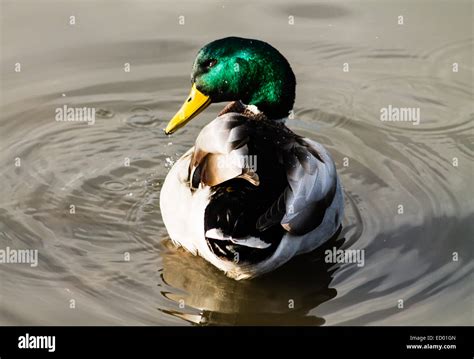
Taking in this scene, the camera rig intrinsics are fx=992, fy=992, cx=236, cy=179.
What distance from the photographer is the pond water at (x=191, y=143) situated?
604 cm

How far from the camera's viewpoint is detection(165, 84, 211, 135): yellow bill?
6516 millimetres

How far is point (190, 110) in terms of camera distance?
21.4 ft

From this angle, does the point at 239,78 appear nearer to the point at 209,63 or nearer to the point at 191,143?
the point at 209,63

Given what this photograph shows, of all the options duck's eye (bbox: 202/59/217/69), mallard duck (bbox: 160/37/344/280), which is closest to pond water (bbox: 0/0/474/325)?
mallard duck (bbox: 160/37/344/280)

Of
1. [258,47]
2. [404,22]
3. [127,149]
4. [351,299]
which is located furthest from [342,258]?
[404,22]

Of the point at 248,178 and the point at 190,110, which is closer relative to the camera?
the point at 248,178

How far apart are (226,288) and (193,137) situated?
6.59 ft

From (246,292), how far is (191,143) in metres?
1.98

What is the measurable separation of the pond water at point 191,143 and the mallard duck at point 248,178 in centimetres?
30

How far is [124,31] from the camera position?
8.98 metres

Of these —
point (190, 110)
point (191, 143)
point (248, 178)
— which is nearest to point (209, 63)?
point (190, 110)

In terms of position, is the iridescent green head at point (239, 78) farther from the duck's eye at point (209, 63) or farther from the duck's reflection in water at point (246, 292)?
the duck's reflection in water at point (246, 292)

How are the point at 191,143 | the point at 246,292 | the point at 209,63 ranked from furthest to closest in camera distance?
the point at 191,143, the point at 209,63, the point at 246,292
